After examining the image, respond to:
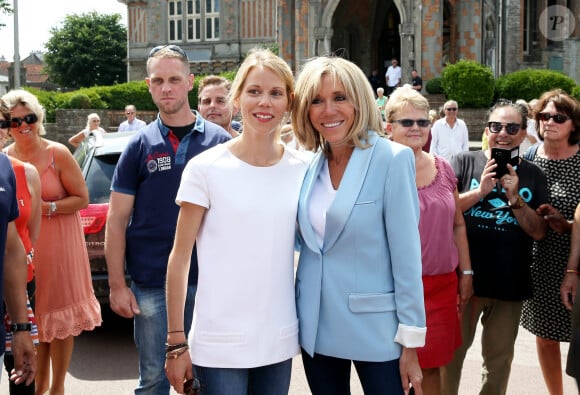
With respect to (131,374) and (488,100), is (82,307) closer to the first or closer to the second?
(131,374)

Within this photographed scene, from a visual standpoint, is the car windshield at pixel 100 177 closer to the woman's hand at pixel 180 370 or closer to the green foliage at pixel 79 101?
the woman's hand at pixel 180 370

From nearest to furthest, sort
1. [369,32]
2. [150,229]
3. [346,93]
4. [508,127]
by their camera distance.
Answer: [346,93] < [150,229] < [508,127] < [369,32]

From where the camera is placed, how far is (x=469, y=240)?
5051 mm

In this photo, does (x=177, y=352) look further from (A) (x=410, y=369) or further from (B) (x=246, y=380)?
(A) (x=410, y=369)

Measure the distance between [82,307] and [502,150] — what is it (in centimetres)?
308

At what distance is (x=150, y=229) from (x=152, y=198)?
0.17 m

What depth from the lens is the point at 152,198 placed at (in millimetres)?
4109

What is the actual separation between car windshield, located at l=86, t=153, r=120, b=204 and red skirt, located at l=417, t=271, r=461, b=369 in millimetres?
3448

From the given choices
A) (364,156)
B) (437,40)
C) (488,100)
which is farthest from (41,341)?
(437,40)

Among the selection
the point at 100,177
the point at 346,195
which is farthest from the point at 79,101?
the point at 346,195

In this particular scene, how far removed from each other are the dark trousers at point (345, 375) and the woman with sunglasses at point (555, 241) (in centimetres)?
241

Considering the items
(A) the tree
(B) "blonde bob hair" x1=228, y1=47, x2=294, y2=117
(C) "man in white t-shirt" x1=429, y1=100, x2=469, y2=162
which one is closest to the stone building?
(C) "man in white t-shirt" x1=429, y1=100, x2=469, y2=162

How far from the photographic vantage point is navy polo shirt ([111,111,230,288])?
411 centimetres

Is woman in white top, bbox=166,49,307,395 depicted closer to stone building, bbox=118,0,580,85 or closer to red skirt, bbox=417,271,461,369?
red skirt, bbox=417,271,461,369
